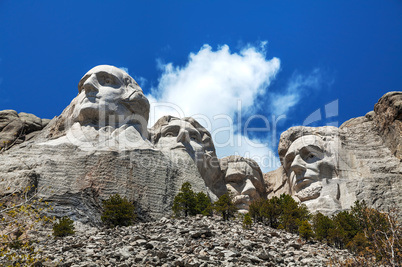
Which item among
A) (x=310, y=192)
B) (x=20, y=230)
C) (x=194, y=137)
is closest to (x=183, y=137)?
(x=194, y=137)

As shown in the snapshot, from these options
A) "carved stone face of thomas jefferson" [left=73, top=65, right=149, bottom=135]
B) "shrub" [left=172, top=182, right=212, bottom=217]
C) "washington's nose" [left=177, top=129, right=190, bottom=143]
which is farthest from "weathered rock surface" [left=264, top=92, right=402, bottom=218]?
"carved stone face of thomas jefferson" [left=73, top=65, right=149, bottom=135]

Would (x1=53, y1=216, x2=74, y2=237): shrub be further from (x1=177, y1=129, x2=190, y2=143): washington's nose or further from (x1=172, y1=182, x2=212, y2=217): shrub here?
(x1=177, y1=129, x2=190, y2=143): washington's nose

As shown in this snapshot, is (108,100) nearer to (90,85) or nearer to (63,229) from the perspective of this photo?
(90,85)

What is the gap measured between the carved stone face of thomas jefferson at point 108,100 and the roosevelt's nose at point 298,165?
1072 centimetres

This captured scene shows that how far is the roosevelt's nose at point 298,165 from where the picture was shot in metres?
34.5

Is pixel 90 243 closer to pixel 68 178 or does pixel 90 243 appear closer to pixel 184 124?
pixel 68 178

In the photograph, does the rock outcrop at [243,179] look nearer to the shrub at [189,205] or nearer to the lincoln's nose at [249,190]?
the lincoln's nose at [249,190]

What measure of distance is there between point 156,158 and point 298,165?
35.9 feet

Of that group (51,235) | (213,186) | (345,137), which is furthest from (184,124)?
(51,235)

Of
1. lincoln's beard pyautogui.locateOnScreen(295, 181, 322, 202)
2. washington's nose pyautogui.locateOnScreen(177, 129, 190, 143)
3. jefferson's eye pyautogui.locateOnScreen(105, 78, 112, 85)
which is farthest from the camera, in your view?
lincoln's beard pyautogui.locateOnScreen(295, 181, 322, 202)

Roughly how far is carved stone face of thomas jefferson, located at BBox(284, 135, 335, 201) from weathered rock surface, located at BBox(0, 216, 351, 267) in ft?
41.5

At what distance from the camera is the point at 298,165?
34.6m

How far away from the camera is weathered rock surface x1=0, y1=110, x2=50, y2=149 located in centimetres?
3344

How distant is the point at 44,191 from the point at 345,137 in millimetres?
21437
